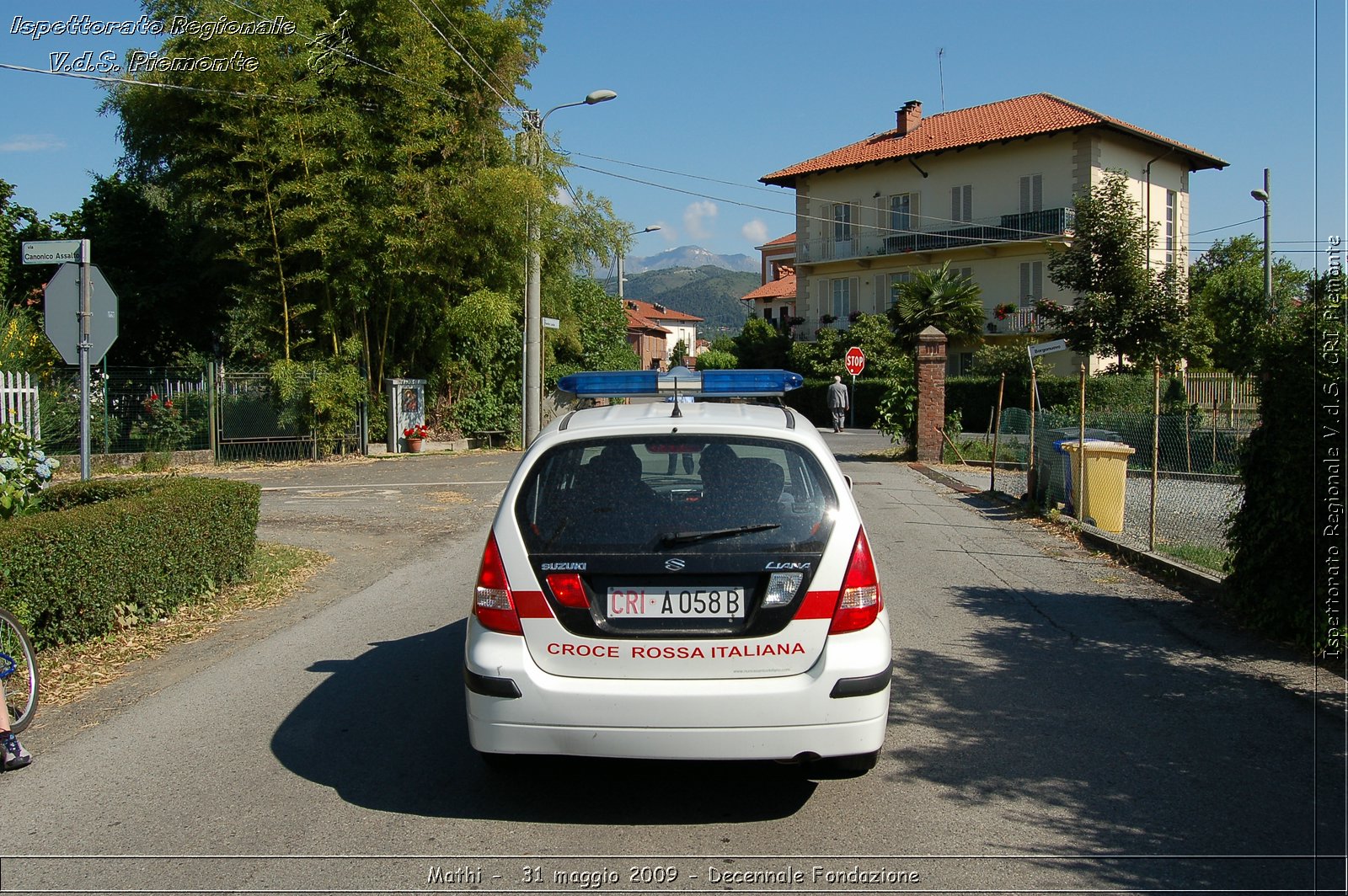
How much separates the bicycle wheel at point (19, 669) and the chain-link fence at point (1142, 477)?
750cm

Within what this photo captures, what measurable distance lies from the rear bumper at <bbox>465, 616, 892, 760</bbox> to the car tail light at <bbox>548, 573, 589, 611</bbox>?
0.75ft

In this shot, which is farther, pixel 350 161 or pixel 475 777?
pixel 350 161

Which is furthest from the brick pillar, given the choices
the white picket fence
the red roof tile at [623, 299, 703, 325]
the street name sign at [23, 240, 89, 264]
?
the red roof tile at [623, 299, 703, 325]

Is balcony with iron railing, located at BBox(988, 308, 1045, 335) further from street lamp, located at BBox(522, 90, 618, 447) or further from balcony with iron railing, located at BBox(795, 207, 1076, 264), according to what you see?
street lamp, located at BBox(522, 90, 618, 447)

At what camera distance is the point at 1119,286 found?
3180 centimetres

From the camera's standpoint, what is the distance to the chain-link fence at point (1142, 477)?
413 inches

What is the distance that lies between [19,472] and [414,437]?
17.3 m

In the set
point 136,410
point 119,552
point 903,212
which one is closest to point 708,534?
point 119,552

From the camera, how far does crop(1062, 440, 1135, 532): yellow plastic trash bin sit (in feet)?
38.7

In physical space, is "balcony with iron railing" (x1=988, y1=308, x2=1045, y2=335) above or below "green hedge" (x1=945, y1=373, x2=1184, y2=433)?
above

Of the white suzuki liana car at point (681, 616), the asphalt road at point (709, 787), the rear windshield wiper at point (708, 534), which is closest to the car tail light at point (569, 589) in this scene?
the white suzuki liana car at point (681, 616)

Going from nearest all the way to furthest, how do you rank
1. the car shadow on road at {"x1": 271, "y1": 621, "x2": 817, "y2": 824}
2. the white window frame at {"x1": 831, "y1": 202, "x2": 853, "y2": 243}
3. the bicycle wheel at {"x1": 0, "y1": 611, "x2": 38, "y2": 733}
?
the car shadow on road at {"x1": 271, "y1": 621, "x2": 817, "y2": 824} → the bicycle wheel at {"x1": 0, "y1": 611, "x2": 38, "y2": 733} → the white window frame at {"x1": 831, "y1": 202, "x2": 853, "y2": 243}

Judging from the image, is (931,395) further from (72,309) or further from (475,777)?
(475,777)

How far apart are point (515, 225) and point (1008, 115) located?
2864cm
